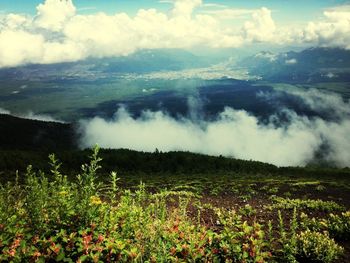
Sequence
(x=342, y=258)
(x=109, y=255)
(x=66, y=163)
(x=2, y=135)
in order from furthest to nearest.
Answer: (x=2, y=135), (x=66, y=163), (x=342, y=258), (x=109, y=255)

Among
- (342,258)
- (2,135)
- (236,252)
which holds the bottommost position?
(2,135)

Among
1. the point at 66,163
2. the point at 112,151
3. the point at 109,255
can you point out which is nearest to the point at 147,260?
the point at 109,255

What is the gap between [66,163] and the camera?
268 ft

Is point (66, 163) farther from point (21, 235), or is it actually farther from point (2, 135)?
point (2, 135)

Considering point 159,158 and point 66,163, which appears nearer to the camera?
point 66,163

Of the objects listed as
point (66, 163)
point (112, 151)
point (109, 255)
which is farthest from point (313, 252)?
point (112, 151)

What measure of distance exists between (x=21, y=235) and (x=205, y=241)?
378 centimetres

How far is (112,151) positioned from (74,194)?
321 feet

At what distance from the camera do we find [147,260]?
252 inches

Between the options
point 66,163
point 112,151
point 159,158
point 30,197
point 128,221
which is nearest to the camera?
point 30,197

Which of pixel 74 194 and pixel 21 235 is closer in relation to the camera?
pixel 21 235

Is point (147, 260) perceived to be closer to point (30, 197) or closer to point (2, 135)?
point (30, 197)

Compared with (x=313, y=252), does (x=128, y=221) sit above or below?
above

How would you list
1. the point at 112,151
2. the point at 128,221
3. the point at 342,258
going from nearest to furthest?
the point at 128,221 → the point at 342,258 → the point at 112,151
